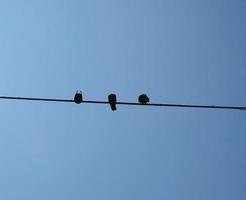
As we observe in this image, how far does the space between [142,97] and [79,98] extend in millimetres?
2018

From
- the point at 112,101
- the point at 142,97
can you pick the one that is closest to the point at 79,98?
the point at 112,101

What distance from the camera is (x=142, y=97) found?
408 inches

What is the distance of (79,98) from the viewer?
979cm

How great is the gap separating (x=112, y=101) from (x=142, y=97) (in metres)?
1.02

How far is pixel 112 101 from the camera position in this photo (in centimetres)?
1001

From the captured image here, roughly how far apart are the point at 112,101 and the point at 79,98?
102 centimetres

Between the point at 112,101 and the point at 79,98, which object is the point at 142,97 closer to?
the point at 112,101
